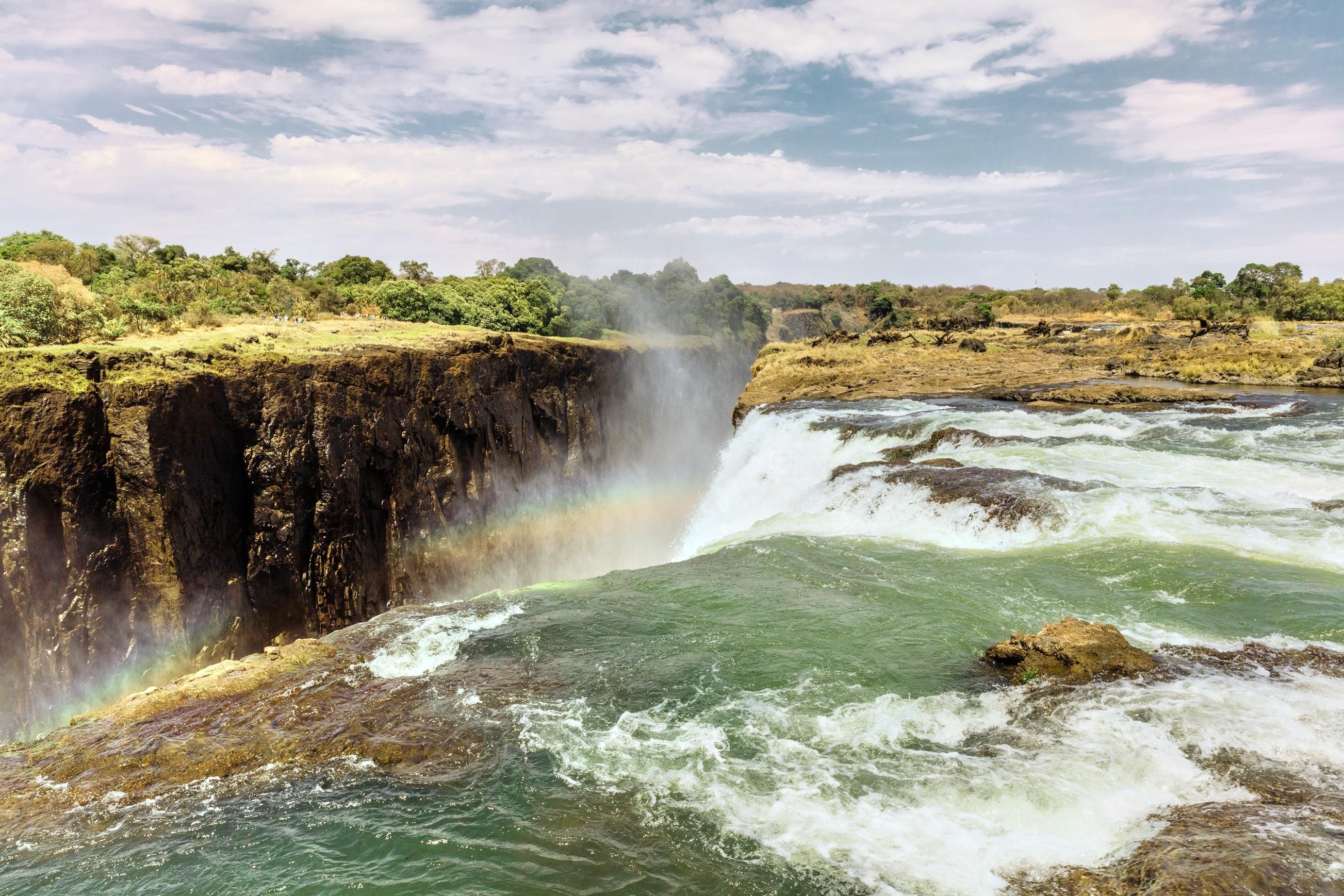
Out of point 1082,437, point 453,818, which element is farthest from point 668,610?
point 1082,437

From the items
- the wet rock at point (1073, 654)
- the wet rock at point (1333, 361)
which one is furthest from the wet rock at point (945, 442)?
the wet rock at point (1333, 361)

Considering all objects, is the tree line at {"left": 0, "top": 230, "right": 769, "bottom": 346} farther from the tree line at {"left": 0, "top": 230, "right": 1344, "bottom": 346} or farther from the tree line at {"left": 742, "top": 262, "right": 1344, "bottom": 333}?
the tree line at {"left": 742, "top": 262, "right": 1344, "bottom": 333}

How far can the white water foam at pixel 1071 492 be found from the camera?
535 inches

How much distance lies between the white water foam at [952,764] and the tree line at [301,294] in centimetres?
1759

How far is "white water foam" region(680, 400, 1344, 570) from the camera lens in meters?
13.6

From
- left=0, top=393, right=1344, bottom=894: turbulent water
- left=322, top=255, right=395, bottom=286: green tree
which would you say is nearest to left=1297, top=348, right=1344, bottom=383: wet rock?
left=0, top=393, right=1344, bottom=894: turbulent water

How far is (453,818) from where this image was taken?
7.05 m

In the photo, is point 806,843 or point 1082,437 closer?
point 806,843

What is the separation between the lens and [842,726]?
27.3ft

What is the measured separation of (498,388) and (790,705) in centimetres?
2025

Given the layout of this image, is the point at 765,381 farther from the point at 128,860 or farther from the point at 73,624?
the point at 128,860

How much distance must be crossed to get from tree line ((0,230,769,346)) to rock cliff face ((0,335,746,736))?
449cm

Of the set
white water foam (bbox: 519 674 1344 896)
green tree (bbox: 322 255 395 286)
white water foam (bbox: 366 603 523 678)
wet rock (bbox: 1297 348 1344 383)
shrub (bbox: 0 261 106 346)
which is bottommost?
white water foam (bbox: 366 603 523 678)

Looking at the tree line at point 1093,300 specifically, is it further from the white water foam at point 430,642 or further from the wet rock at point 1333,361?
the white water foam at point 430,642
